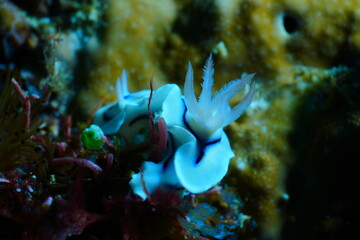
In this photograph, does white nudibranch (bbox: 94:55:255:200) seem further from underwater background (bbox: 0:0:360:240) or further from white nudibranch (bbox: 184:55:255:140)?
underwater background (bbox: 0:0:360:240)

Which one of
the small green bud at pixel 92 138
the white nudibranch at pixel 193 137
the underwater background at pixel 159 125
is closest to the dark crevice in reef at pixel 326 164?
the underwater background at pixel 159 125

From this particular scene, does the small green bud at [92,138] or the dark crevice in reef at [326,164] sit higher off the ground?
the small green bud at [92,138]

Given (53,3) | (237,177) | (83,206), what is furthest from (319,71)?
(53,3)

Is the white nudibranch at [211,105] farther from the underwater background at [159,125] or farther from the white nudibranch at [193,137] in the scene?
the underwater background at [159,125]

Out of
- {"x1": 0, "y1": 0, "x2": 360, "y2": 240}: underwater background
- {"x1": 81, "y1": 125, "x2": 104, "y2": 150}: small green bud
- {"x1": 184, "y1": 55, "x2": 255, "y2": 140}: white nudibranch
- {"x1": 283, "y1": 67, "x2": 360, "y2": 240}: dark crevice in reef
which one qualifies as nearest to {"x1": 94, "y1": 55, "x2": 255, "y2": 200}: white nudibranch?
{"x1": 184, "y1": 55, "x2": 255, "y2": 140}: white nudibranch

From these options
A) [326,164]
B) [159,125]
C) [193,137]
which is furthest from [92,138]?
[326,164]

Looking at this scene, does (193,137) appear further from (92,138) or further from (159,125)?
(92,138)
